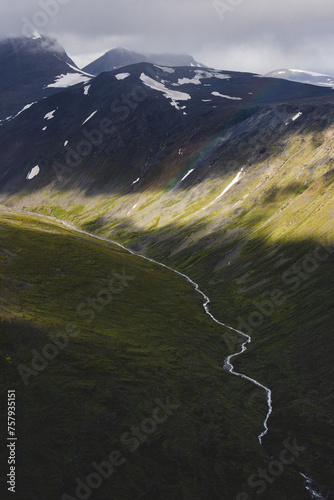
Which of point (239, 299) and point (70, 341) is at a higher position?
point (239, 299)

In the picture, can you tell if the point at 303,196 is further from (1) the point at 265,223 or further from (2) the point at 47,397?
(2) the point at 47,397

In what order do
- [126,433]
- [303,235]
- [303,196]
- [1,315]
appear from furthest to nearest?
[303,196] → [303,235] → [1,315] → [126,433]

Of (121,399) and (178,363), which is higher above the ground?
(178,363)

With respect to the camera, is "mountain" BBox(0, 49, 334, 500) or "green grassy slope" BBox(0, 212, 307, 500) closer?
"green grassy slope" BBox(0, 212, 307, 500)

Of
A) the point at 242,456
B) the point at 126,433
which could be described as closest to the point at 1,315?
the point at 126,433

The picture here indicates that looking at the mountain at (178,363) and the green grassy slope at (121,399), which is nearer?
the green grassy slope at (121,399)

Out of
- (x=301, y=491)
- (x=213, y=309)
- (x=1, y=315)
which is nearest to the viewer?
(x=301, y=491)

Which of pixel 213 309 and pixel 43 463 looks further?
pixel 213 309

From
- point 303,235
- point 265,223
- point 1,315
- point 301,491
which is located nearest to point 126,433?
point 301,491

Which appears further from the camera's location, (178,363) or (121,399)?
(178,363)

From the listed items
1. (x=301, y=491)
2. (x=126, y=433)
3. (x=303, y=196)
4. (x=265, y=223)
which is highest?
(x=303, y=196)
